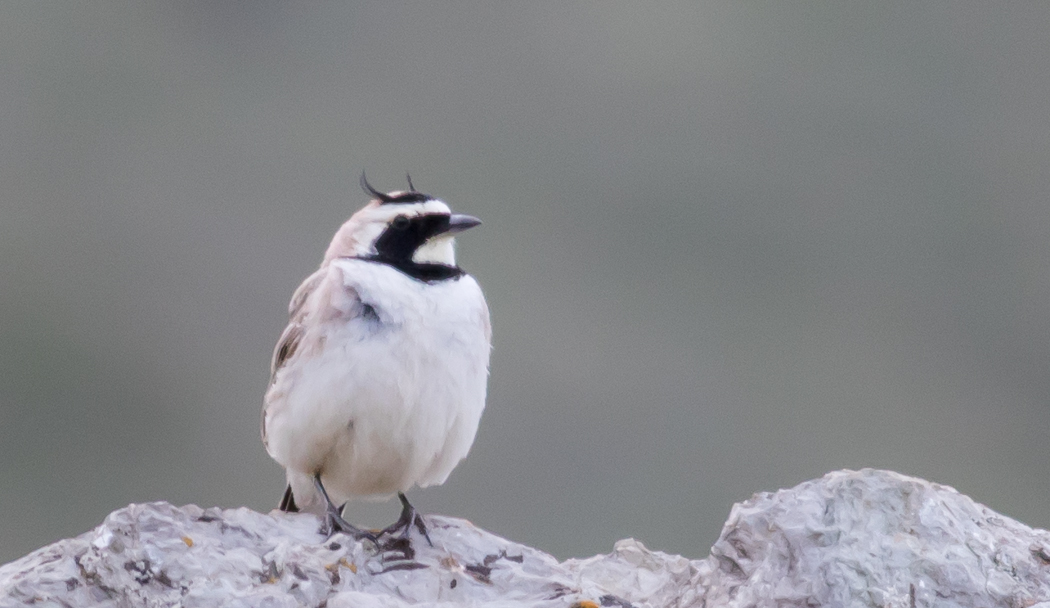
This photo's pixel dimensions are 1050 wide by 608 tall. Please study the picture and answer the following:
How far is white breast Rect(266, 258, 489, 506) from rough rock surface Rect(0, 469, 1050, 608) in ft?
2.84

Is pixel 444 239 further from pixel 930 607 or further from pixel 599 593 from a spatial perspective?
pixel 930 607

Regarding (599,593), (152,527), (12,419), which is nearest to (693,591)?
(599,593)

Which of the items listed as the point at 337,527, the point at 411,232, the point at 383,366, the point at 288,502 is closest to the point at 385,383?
the point at 383,366

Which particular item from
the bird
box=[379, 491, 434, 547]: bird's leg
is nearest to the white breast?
the bird

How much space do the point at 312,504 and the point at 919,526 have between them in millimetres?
3238

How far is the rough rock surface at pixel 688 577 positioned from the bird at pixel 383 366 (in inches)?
23.6

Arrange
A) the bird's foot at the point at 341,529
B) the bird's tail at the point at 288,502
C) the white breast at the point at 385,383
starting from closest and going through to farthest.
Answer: the bird's foot at the point at 341,529, the white breast at the point at 385,383, the bird's tail at the point at 288,502

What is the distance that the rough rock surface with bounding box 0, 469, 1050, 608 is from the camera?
6836 mm

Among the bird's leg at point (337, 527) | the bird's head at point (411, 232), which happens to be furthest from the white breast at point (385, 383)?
the bird's leg at point (337, 527)

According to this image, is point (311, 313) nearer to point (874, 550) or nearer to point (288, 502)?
point (288, 502)

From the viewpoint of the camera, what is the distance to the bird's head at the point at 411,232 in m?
8.75

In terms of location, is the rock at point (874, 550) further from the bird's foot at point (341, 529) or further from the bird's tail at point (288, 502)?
the bird's tail at point (288, 502)

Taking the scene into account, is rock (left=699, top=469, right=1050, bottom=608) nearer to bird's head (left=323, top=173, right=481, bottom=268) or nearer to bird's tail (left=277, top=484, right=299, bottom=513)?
bird's head (left=323, top=173, right=481, bottom=268)

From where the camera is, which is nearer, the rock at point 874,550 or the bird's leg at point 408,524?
the rock at point 874,550
